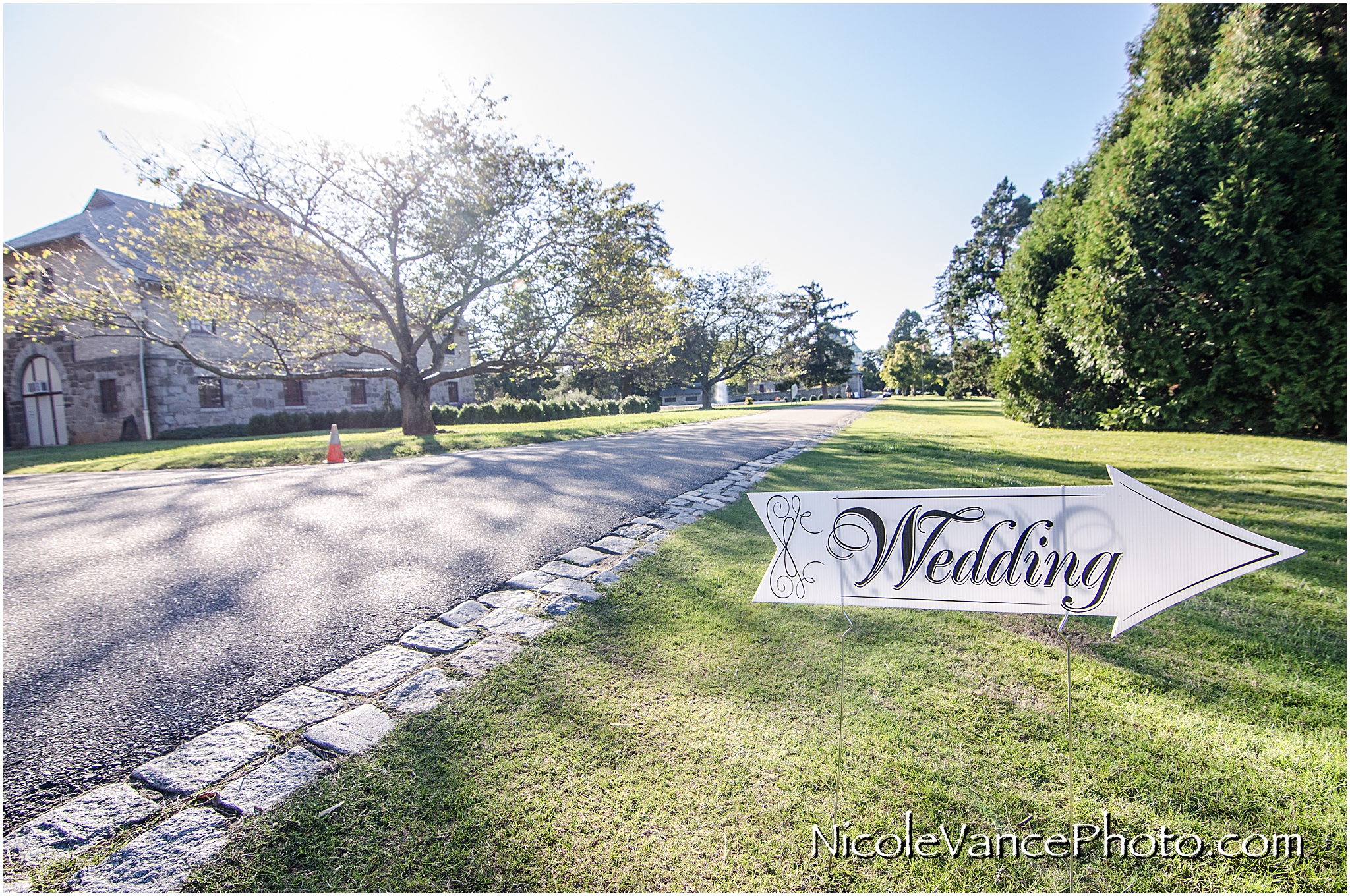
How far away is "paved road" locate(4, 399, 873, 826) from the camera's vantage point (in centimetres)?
217

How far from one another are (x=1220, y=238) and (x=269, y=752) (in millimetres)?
16245

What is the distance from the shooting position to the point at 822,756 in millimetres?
1924

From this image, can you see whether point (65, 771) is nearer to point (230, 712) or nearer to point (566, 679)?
point (230, 712)

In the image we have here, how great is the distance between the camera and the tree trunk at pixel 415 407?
16.6m

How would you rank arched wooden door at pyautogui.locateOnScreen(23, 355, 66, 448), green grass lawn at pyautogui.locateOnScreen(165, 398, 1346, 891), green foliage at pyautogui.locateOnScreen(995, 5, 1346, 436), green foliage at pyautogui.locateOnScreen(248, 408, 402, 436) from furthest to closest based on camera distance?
green foliage at pyautogui.locateOnScreen(248, 408, 402, 436)
arched wooden door at pyautogui.locateOnScreen(23, 355, 66, 448)
green foliage at pyautogui.locateOnScreen(995, 5, 1346, 436)
green grass lawn at pyautogui.locateOnScreen(165, 398, 1346, 891)

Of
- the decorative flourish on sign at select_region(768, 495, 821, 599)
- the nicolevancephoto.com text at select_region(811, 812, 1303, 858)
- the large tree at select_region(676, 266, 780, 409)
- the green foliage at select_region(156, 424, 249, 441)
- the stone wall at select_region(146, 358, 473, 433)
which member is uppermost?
the large tree at select_region(676, 266, 780, 409)

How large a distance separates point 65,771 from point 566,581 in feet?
7.50

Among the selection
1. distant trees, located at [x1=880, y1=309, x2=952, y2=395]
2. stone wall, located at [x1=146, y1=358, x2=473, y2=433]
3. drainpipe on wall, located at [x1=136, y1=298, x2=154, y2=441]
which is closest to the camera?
drainpipe on wall, located at [x1=136, y1=298, x2=154, y2=441]

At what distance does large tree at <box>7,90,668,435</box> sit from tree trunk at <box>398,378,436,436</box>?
0.05 m

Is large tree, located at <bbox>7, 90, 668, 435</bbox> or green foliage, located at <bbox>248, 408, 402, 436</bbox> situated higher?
large tree, located at <bbox>7, 90, 668, 435</bbox>

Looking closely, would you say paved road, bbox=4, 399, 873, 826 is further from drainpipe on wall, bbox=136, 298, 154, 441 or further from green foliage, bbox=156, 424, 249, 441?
drainpipe on wall, bbox=136, 298, 154, 441

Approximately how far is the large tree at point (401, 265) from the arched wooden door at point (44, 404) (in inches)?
258

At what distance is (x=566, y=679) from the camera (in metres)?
2.40

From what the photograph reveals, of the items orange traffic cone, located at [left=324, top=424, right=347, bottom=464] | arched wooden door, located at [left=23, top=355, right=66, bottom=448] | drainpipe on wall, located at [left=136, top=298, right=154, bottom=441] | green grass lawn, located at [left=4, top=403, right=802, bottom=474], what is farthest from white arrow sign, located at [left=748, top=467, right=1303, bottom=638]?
arched wooden door, located at [left=23, top=355, right=66, bottom=448]
